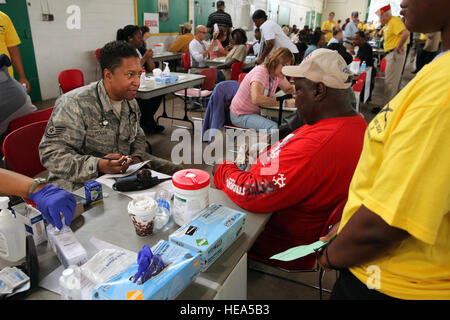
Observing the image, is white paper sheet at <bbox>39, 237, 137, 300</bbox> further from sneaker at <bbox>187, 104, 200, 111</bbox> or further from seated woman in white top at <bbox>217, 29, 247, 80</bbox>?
seated woman in white top at <bbox>217, 29, 247, 80</bbox>

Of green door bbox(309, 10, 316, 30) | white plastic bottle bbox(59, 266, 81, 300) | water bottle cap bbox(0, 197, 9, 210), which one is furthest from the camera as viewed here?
green door bbox(309, 10, 316, 30)

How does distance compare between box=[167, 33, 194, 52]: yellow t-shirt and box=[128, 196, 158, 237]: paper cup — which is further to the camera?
box=[167, 33, 194, 52]: yellow t-shirt

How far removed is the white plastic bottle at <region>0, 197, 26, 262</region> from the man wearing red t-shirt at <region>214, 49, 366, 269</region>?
2.52 feet

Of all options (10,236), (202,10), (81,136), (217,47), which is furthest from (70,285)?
(202,10)

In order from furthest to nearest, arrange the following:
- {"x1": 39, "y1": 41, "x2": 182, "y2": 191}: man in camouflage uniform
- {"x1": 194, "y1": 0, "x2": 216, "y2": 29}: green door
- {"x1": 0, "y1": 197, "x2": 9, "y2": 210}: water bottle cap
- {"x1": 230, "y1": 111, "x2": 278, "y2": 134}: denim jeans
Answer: {"x1": 194, "y1": 0, "x2": 216, "y2": 29}: green door → {"x1": 230, "y1": 111, "x2": 278, "y2": 134}: denim jeans → {"x1": 39, "y1": 41, "x2": 182, "y2": 191}: man in camouflage uniform → {"x1": 0, "y1": 197, "x2": 9, "y2": 210}: water bottle cap

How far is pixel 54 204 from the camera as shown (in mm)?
1015

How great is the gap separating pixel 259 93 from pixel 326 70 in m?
1.80

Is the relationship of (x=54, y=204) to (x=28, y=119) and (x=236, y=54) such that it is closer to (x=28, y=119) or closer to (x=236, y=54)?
(x=28, y=119)

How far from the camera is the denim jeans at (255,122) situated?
125 inches

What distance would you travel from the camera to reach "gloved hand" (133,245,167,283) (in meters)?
0.77

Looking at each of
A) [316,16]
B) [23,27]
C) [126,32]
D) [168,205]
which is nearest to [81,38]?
[23,27]

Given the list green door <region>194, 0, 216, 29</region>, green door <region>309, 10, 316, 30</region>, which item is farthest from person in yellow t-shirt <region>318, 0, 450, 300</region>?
green door <region>309, 10, 316, 30</region>

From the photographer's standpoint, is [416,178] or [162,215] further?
[162,215]
